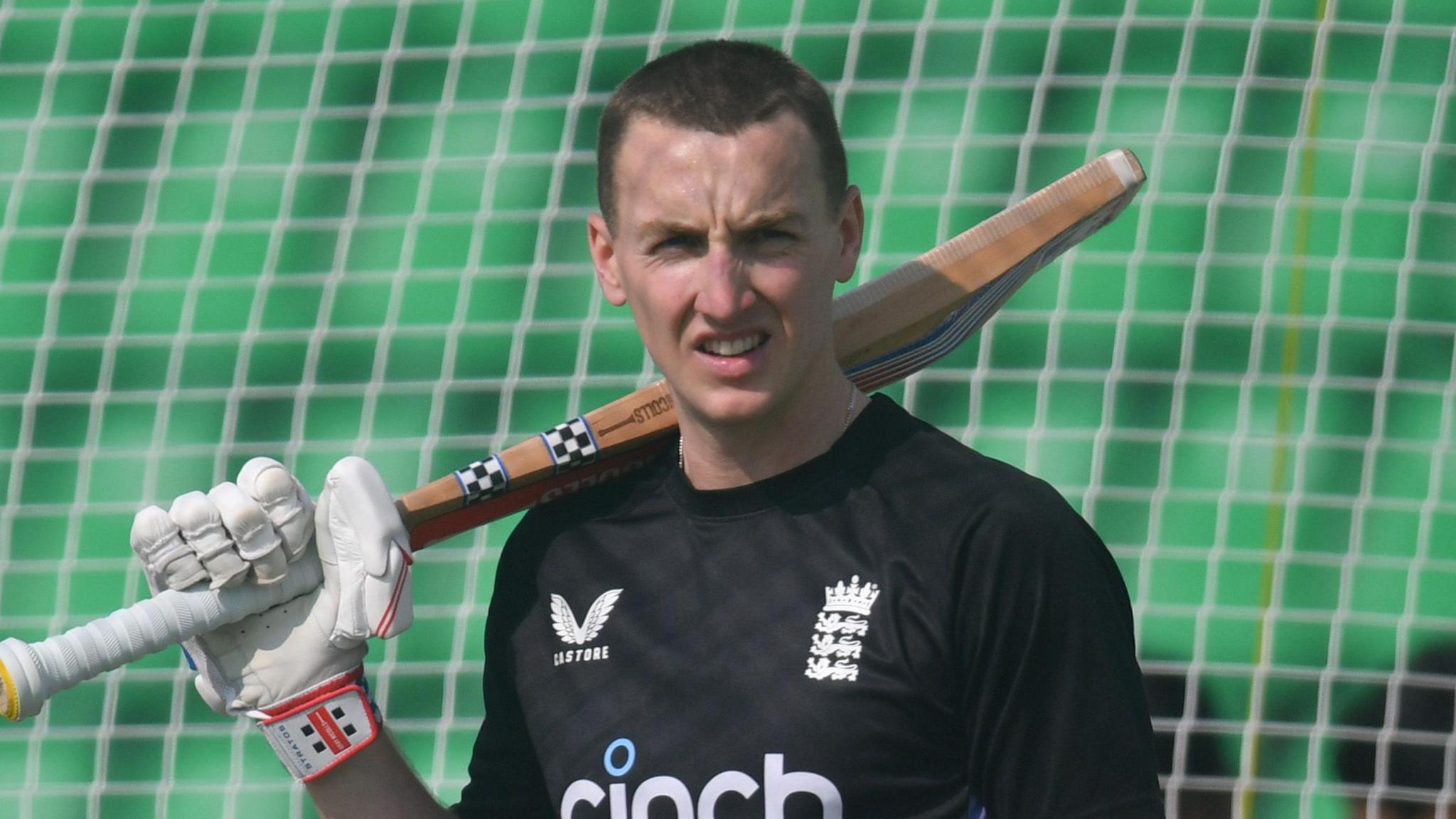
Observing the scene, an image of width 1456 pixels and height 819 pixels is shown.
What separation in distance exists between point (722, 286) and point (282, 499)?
1.48 ft

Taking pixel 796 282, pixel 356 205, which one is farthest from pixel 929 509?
pixel 356 205

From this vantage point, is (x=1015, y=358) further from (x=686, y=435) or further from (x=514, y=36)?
(x=686, y=435)

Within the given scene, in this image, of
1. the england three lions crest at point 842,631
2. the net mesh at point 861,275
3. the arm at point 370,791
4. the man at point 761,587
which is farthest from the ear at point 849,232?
the net mesh at point 861,275

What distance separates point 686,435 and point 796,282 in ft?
0.66

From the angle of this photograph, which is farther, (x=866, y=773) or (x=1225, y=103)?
(x=1225, y=103)

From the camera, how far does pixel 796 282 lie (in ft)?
5.04

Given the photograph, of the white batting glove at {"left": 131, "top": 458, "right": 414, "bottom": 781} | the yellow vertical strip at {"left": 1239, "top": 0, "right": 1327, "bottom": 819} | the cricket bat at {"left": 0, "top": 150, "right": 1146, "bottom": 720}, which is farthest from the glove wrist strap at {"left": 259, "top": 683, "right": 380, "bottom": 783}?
the yellow vertical strip at {"left": 1239, "top": 0, "right": 1327, "bottom": 819}

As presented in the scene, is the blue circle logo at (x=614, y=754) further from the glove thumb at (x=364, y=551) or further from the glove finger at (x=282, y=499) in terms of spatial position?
the glove finger at (x=282, y=499)

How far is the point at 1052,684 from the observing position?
4.62 feet

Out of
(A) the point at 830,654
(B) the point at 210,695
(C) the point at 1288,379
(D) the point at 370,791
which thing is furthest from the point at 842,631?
(C) the point at 1288,379

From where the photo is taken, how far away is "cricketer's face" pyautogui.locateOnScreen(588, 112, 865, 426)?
1.53 meters

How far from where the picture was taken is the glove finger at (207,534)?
164 cm

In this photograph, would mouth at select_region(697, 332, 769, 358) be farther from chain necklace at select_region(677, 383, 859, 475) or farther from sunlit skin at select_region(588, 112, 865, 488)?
chain necklace at select_region(677, 383, 859, 475)

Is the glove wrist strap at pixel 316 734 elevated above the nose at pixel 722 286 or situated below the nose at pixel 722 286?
below
